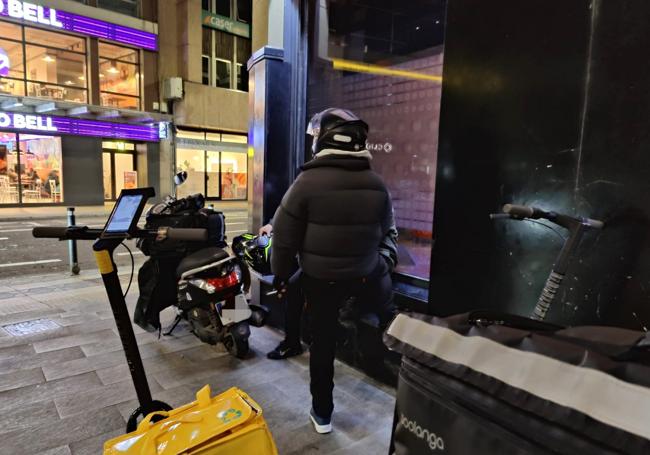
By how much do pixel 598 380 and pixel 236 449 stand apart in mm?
1329

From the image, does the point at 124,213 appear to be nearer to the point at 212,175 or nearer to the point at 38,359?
the point at 38,359

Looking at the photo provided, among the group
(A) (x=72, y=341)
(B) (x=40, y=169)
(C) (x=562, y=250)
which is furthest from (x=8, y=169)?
(C) (x=562, y=250)

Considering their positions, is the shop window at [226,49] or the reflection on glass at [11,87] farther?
the shop window at [226,49]

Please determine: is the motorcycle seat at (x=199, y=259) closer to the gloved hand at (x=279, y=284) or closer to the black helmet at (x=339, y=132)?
the gloved hand at (x=279, y=284)

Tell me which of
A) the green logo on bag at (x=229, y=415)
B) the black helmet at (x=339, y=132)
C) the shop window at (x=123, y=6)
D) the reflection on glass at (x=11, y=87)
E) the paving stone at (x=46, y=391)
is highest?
the shop window at (x=123, y=6)

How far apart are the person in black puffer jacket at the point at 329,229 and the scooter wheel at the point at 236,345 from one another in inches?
48.4

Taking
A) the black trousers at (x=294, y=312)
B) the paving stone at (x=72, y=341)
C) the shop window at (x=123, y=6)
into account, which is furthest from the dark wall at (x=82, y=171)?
the black trousers at (x=294, y=312)

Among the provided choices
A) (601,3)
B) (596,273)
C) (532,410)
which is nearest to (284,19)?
(601,3)

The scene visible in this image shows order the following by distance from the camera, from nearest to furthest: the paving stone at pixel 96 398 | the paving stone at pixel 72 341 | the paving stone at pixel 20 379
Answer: the paving stone at pixel 96 398, the paving stone at pixel 20 379, the paving stone at pixel 72 341

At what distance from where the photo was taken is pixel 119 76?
2044 centimetres

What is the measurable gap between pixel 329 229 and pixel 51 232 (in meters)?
1.48

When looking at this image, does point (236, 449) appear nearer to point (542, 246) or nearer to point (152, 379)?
point (542, 246)

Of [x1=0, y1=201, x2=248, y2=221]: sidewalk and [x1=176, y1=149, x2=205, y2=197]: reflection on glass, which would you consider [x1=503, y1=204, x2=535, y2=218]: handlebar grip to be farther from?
[x1=176, y1=149, x2=205, y2=197]: reflection on glass

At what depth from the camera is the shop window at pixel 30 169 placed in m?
17.6
